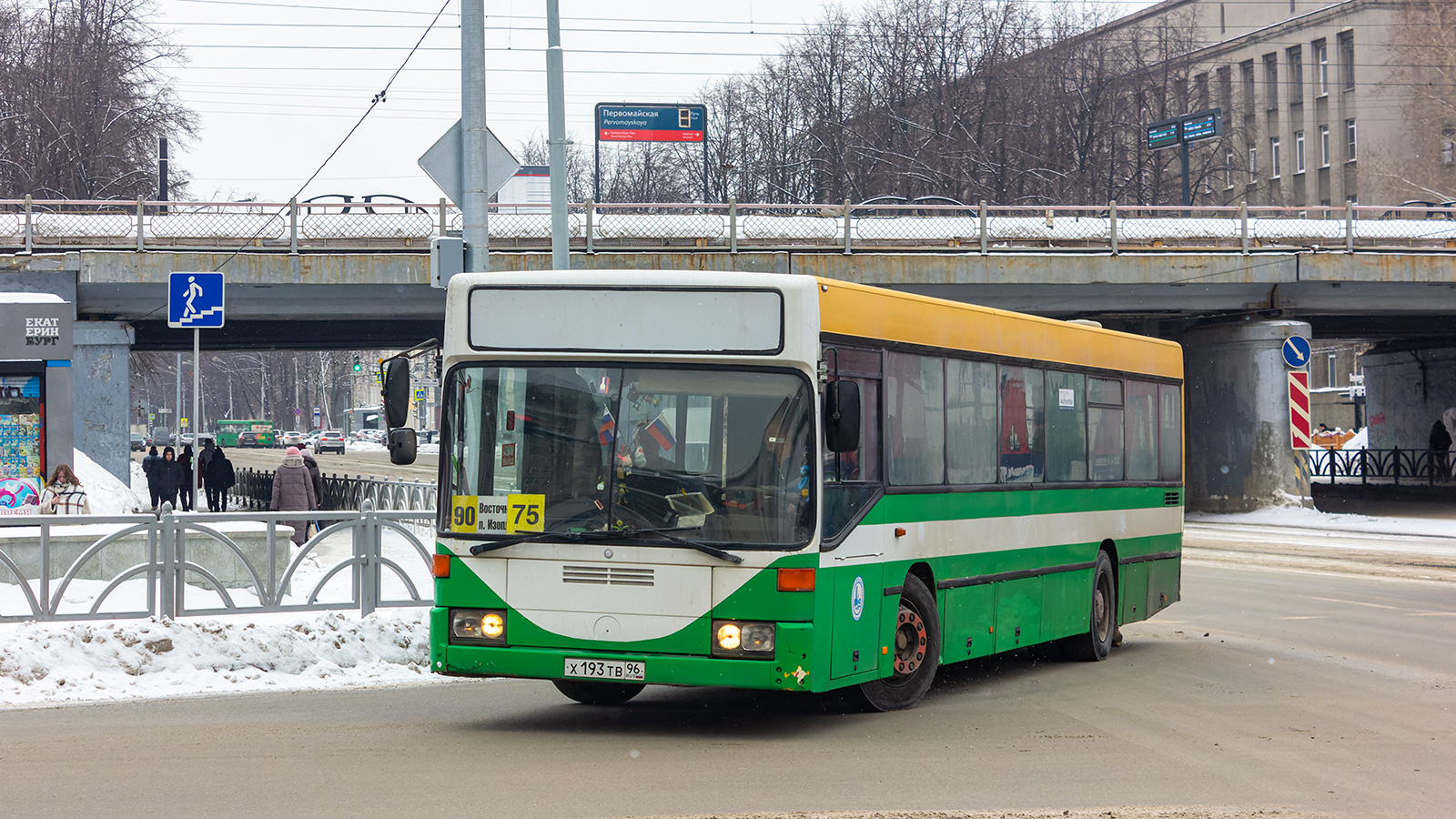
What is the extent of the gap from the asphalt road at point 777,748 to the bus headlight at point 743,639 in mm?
476

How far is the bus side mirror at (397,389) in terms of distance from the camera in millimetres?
8680

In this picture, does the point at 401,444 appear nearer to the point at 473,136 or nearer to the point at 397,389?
the point at 397,389

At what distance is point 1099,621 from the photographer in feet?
39.7

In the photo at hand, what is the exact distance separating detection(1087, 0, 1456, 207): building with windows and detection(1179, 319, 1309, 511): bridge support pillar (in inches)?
1084

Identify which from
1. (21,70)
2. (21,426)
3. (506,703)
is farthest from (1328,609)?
(21,70)

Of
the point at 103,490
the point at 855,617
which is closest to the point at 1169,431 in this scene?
the point at 855,617

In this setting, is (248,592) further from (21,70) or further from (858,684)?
(21,70)

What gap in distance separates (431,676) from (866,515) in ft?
12.6

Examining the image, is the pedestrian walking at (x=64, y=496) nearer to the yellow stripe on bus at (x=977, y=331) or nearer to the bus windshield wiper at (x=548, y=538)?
the bus windshield wiper at (x=548, y=538)

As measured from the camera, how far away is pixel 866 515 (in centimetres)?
864

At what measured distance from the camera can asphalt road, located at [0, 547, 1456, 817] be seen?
6.62m

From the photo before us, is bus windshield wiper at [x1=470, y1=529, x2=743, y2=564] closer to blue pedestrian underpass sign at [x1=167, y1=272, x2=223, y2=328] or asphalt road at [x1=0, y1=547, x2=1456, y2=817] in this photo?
asphalt road at [x1=0, y1=547, x2=1456, y2=817]

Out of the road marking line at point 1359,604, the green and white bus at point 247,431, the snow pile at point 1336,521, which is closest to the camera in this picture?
the road marking line at point 1359,604

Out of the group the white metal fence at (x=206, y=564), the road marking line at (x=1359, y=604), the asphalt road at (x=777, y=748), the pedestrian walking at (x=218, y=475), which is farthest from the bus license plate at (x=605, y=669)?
the pedestrian walking at (x=218, y=475)
